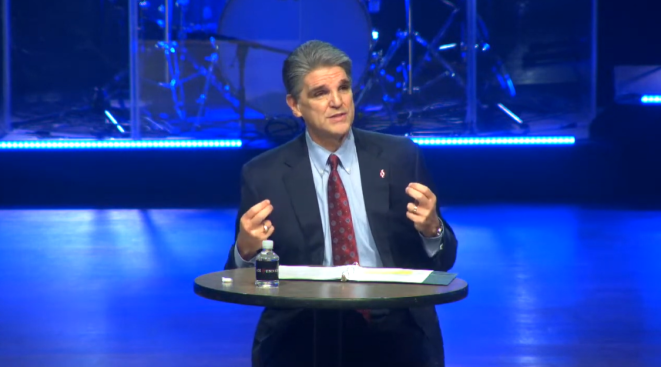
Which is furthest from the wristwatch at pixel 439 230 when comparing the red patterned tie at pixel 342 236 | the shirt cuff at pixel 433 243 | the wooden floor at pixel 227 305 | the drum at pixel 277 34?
the drum at pixel 277 34

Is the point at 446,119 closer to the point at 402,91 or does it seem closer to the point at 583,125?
the point at 402,91

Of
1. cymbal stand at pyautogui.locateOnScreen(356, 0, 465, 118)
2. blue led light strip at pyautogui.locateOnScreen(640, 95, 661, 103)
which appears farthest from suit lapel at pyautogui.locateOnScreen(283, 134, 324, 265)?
blue led light strip at pyautogui.locateOnScreen(640, 95, 661, 103)

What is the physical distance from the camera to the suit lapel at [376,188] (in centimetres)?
239

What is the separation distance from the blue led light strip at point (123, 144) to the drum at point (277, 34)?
501 mm

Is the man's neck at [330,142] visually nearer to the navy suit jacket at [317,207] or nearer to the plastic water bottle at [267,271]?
the navy suit jacket at [317,207]

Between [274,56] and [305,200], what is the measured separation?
22.8 feet

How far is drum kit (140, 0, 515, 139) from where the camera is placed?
9156mm

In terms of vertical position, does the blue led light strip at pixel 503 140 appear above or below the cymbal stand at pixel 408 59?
below

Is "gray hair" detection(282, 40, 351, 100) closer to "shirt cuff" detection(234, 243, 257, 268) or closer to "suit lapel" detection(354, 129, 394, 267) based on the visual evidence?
"suit lapel" detection(354, 129, 394, 267)

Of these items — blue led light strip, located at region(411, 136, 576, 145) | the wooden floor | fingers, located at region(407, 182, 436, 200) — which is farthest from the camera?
blue led light strip, located at region(411, 136, 576, 145)

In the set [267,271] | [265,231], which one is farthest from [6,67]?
[267,271]

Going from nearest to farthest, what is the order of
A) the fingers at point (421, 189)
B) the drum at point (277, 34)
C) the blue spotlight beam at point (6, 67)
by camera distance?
1. the fingers at point (421, 189)
2. the drum at point (277, 34)
3. the blue spotlight beam at point (6, 67)

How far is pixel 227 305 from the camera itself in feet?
15.2

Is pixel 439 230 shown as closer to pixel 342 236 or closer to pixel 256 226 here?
pixel 342 236
